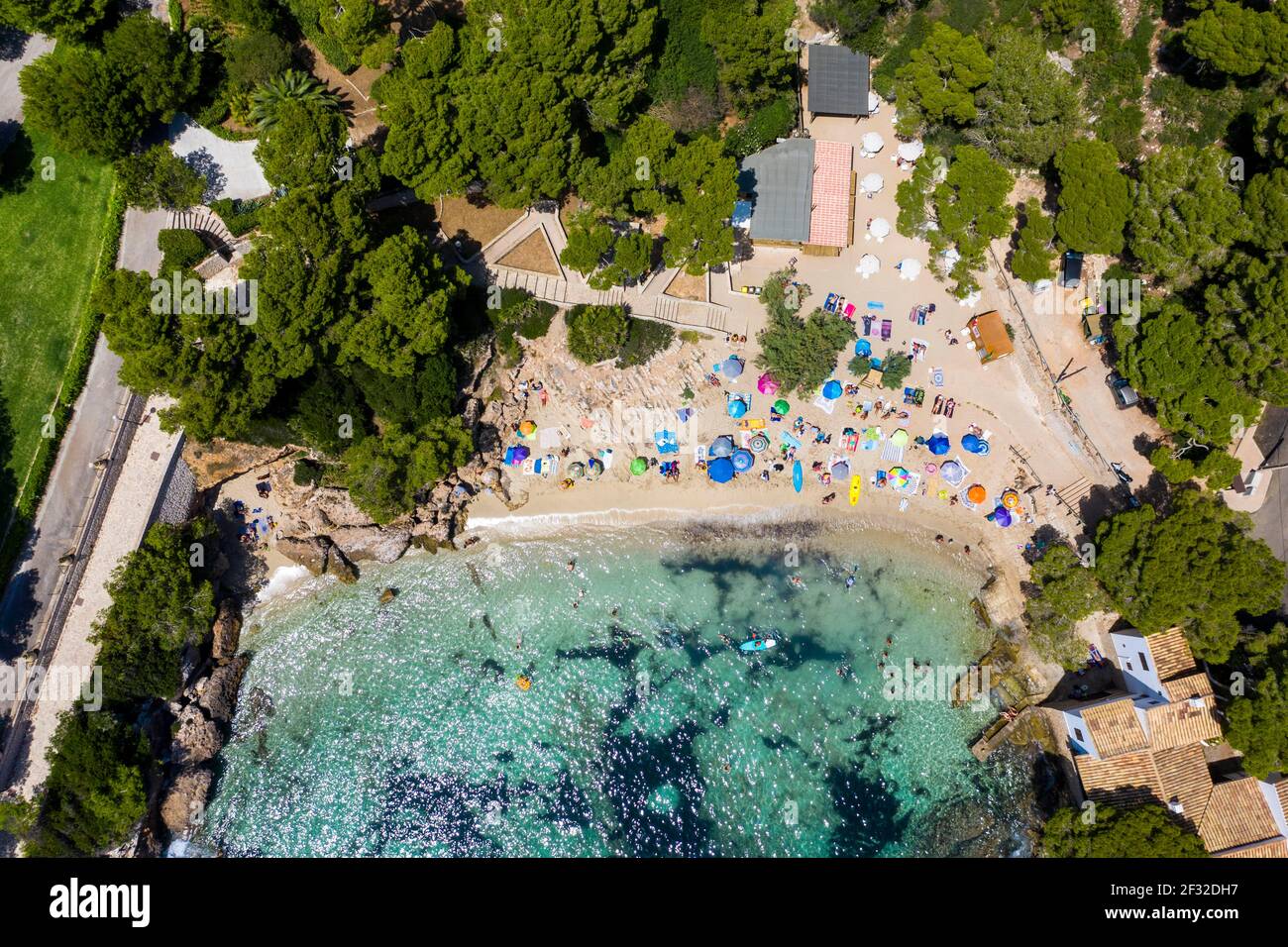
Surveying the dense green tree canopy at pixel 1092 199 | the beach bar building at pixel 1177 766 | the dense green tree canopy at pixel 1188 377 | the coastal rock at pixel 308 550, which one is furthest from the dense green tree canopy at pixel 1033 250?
the coastal rock at pixel 308 550

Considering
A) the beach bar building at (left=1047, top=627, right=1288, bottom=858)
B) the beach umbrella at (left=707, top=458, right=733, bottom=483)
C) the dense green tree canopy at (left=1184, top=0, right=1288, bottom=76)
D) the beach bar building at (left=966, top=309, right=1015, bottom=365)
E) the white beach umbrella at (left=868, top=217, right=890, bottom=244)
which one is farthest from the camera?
the white beach umbrella at (left=868, top=217, right=890, bottom=244)

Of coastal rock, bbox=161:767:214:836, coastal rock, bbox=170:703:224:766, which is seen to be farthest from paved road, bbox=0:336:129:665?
coastal rock, bbox=161:767:214:836

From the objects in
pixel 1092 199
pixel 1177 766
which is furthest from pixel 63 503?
pixel 1177 766

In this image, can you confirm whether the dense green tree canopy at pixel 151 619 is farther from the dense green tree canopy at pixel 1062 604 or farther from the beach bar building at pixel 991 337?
the beach bar building at pixel 991 337

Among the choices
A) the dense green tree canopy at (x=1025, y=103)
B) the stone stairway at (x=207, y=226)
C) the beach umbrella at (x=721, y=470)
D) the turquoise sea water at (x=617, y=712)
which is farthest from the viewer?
the beach umbrella at (x=721, y=470)

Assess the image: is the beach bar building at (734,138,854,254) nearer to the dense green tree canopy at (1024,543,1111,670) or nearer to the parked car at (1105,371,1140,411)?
the parked car at (1105,371,1140,411)

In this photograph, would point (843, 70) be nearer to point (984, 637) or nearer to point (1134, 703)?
point (984, 637)
